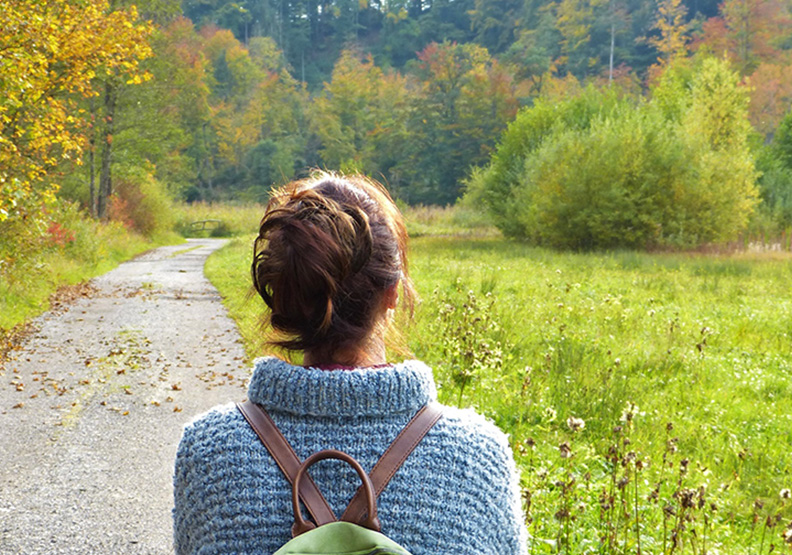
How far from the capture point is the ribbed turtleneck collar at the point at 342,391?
56.0 inches

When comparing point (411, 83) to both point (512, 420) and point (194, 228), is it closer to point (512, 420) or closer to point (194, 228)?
point (194, 228)

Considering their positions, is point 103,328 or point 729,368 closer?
point 729,368

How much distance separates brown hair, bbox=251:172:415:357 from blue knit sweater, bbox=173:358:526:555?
0.31ft

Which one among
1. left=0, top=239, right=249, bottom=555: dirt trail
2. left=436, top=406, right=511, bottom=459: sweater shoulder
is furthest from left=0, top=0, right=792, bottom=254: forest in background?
left=436, top=406, right=511, bottom=459: sweater shoulder

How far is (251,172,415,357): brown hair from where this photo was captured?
141cm

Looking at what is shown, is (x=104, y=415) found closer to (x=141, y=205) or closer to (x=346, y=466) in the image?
(x=346, y=466)

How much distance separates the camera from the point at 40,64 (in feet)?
31.1

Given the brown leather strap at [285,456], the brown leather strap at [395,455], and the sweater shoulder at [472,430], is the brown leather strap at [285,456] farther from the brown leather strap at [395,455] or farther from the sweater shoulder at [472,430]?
the sweater shoulder at [472,430]

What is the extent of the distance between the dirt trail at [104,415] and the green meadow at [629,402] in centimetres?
83

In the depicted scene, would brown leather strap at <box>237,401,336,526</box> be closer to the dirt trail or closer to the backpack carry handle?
the backpack carry handle

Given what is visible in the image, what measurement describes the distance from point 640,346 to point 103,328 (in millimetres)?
7169

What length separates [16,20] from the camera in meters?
7.90

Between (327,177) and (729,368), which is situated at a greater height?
(327,177)

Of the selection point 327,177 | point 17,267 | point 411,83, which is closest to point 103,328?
point 17,267
